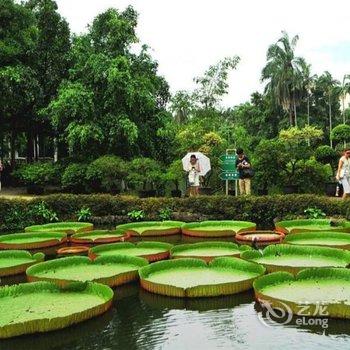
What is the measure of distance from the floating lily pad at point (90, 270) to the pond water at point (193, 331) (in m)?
0.84

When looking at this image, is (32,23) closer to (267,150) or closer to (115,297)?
(267,150)

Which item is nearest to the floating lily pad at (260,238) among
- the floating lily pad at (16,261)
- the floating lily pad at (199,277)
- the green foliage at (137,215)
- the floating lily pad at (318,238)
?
the floating lily pad at (318,238)

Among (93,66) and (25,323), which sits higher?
(93,66)

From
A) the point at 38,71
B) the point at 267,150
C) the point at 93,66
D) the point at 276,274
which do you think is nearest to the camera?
the point at 276,274

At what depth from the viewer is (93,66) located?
19.1m

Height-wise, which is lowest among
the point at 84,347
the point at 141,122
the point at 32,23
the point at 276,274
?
the point at 84,347

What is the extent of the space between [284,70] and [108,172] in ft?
105

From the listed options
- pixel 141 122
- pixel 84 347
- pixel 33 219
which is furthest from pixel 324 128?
pixel 84 347

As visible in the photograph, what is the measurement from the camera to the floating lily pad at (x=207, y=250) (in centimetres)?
Result: 766

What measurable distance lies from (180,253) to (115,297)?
80.9 inches

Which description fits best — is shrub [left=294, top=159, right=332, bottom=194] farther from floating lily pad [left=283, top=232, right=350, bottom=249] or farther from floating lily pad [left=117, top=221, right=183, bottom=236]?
floating lily pad [left=283, top=232, right=350, bottom=249]

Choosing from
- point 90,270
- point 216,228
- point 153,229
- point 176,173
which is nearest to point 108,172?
point 176,173

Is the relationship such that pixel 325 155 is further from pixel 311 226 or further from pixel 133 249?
pixel 133 249

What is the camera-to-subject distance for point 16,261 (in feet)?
26.2
